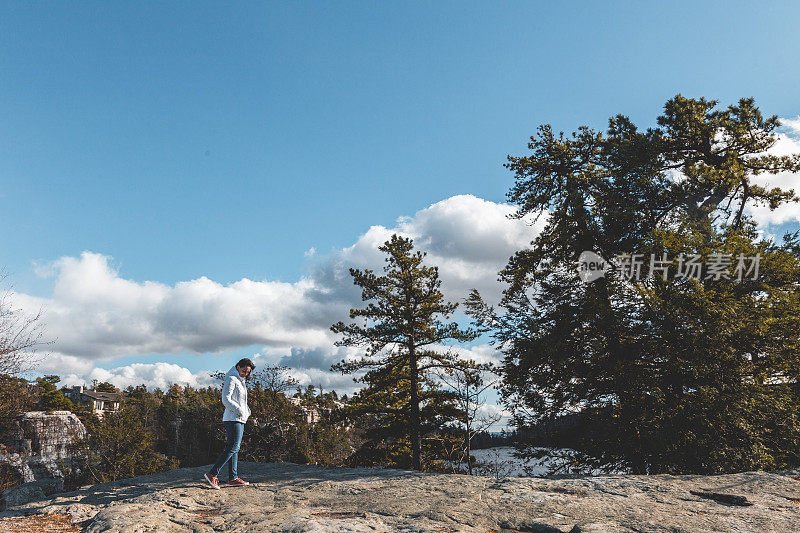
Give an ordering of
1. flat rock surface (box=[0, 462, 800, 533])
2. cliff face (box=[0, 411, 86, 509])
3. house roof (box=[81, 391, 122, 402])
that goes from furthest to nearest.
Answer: house roof (box=[81, 391, 122, 402]) < cliff face (box=[0, 411, 86, 509]) < flat rock surface (box=[0, 462, 800, 533])

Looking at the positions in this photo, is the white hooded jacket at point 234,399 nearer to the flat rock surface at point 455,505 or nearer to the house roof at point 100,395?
the flat rock surface at point 455,505

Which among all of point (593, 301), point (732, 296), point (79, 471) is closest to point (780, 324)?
point (732, 296)

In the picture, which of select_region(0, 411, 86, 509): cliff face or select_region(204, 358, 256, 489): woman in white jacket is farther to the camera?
select_region(0, 411, 86, 509): cliff face

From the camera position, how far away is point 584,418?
43.6 feet

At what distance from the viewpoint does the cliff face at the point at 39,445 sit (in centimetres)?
2456

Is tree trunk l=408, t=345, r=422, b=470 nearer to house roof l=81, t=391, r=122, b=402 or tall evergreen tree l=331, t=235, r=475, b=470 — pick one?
tall evergreen tree l=331, t=235, r=475, b=470

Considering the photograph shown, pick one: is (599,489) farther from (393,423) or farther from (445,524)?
(393,423)

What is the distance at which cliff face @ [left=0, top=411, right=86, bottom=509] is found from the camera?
2456cm

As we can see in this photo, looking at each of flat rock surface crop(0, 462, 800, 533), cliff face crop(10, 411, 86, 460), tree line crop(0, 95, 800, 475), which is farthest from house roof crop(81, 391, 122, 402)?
flat rock surface crop(0, 462, 800, 533)

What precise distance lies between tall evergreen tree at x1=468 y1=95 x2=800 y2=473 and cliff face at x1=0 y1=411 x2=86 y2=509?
26420 millimetres

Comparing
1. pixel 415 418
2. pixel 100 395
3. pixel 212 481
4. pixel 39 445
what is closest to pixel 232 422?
pixel 212 481

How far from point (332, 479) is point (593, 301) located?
29.2 feet

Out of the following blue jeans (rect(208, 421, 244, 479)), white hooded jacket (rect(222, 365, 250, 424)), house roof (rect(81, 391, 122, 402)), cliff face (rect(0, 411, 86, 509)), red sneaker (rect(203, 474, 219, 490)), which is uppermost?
white hooded jacket (rect(222, 365, 250, 424))

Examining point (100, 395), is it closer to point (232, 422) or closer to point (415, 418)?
point (415, 418)
